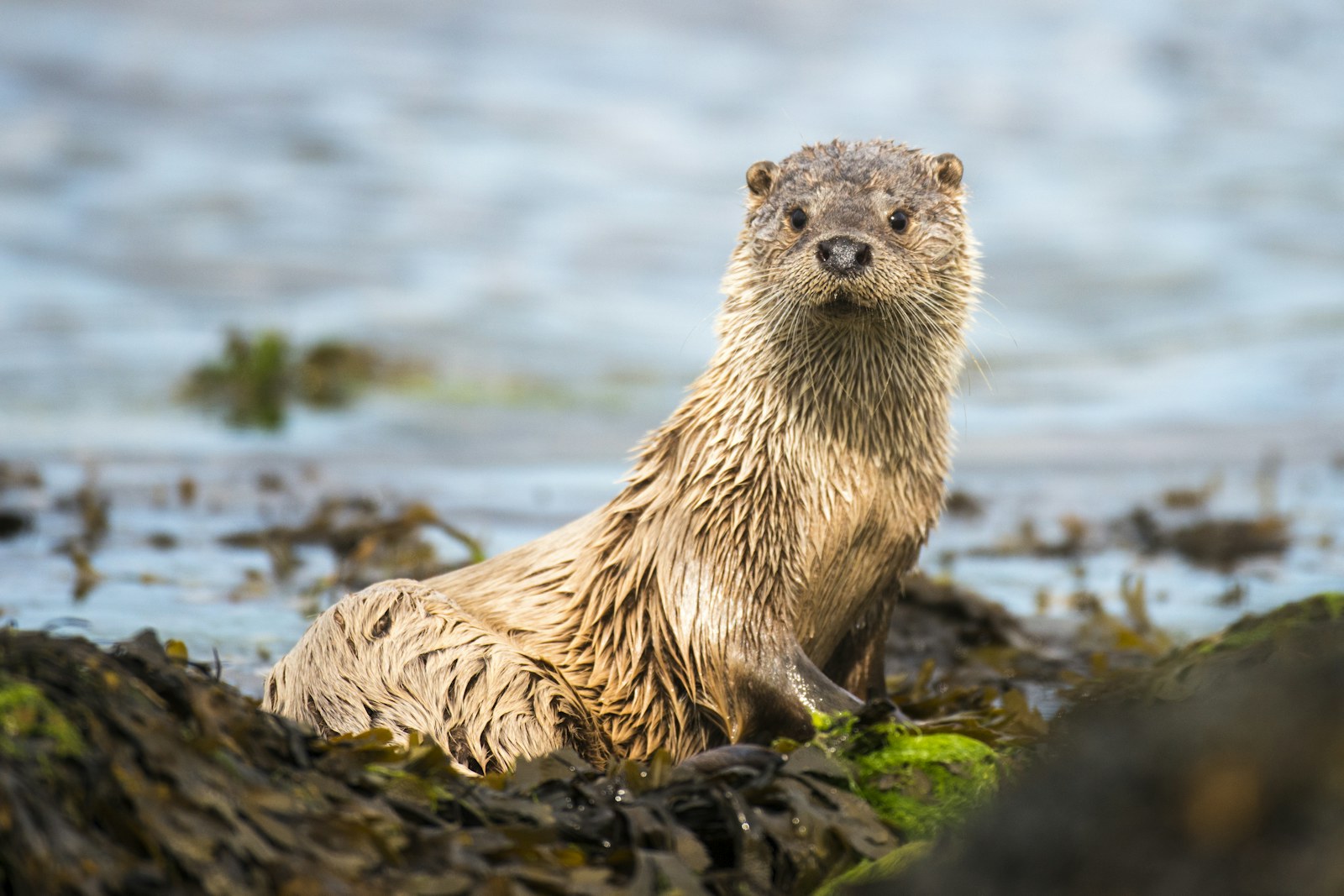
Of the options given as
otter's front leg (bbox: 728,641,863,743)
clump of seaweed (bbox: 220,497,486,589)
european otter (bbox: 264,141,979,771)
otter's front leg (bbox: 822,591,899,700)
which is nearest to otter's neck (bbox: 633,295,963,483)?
european otter (bbox: 264,141,979,771)

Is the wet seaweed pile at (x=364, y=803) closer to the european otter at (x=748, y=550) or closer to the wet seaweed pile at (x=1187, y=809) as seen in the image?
the european otter at (x=748, y=550)

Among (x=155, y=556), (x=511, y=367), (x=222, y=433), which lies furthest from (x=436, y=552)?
(x=511, y=367)

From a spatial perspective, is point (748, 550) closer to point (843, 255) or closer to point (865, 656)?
point (865, 656)

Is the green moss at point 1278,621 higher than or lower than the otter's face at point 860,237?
lower

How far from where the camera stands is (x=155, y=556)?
21.1ft

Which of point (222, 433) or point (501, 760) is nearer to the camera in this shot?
point (501, 760)

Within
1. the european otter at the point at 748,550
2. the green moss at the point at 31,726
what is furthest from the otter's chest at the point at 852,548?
the green moss at the point at 31,726

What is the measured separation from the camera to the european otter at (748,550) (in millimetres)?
3729

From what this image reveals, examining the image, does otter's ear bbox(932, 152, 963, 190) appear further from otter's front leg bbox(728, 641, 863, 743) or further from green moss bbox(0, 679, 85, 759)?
green moss bbox(0, 679, 85, 759)

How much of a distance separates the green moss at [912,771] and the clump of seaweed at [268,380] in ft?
28.8

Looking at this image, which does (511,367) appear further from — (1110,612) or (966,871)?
(966,871)

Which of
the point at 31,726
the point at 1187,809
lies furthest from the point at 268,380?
the point at 1187,809

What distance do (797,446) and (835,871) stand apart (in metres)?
1.49

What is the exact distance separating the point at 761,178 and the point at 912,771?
2.08 metres
